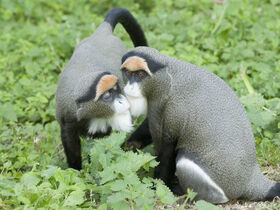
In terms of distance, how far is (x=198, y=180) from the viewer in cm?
382

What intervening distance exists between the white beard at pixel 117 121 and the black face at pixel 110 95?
4cm

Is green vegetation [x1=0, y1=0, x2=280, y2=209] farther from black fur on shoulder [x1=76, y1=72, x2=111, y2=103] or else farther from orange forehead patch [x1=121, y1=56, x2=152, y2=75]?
orange forehead patch [x1=121, y1=56, x2=152, y2=75]

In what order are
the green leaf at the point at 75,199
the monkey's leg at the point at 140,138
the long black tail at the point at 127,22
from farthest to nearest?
the long black tail at the point at 127,22 → the monkey's leg at the point at 140,138 → the green leaf at the point at 75,199

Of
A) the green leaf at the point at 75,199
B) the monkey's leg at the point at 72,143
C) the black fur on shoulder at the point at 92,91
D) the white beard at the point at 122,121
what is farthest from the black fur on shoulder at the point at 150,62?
the green leaf at the point at 75,199

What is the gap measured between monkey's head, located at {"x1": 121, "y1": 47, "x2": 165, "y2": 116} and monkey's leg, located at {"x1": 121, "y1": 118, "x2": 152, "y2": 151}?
57cm

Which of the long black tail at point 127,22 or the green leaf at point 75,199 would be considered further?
the long black tail at point 127,22

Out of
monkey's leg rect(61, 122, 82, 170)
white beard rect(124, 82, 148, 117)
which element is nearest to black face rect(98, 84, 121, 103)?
white beard rect(124, 82, 148, 117)

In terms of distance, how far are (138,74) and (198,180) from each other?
94 centimetres

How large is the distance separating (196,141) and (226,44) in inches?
116

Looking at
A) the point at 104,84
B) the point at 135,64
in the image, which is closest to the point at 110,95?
the point at 104,84

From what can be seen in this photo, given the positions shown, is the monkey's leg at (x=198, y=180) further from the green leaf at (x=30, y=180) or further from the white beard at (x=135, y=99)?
the green leaf at (x=30, y=180)

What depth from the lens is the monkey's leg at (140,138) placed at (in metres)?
4.42

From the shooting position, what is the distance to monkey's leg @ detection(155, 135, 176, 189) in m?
3.93

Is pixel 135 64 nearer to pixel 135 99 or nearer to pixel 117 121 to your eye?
pixel 135 99
